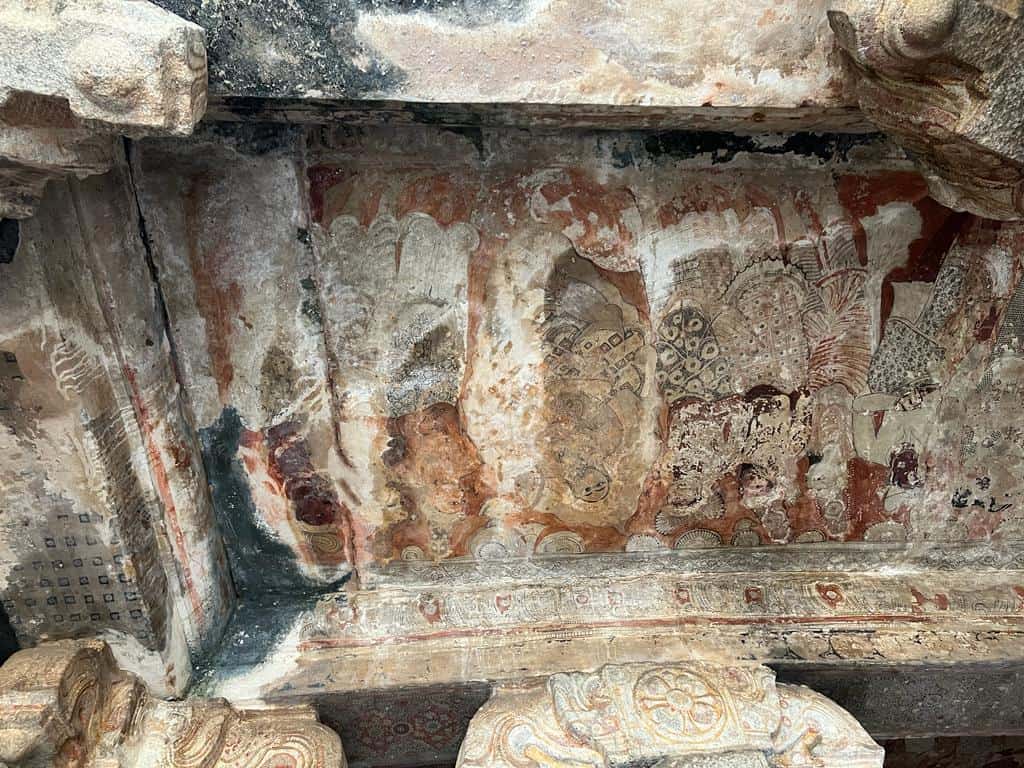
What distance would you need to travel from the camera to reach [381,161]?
2.03 m

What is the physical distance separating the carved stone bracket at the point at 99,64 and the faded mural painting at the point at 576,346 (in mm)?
707

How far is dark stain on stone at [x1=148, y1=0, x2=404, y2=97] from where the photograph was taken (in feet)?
4.55

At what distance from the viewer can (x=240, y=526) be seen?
254 cm

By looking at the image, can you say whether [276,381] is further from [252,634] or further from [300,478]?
[252,634]

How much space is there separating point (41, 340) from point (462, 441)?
134 centimetres

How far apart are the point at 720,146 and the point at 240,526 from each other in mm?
2266

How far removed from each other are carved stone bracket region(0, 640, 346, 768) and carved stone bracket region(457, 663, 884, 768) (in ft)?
2.15

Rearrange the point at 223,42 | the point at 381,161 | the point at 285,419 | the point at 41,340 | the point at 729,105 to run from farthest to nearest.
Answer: the point at 285,419 → the point at 381,161 → the point at 41,340 → the point at 729,105 → the point at 223,42

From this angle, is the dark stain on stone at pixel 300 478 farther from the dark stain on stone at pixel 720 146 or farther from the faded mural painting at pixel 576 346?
the dark stain on stone at pixel 720 146

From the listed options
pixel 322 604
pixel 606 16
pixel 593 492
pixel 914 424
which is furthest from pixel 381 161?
pixel 914 424

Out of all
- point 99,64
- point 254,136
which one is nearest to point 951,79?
point 99,64

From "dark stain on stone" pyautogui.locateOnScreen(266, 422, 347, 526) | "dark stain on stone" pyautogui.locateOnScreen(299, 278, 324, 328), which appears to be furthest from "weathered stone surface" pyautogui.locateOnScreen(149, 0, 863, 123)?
"dark stain on stone" pyautogui.locateOnScreen(266, 422, 347, 526)

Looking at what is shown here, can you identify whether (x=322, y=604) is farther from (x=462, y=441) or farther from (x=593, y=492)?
(x=593, y=492)

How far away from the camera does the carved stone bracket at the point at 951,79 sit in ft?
3.82
